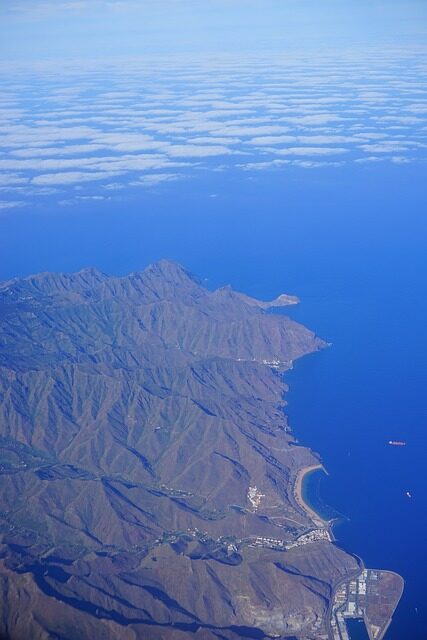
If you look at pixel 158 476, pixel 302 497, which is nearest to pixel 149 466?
pixel 158 476

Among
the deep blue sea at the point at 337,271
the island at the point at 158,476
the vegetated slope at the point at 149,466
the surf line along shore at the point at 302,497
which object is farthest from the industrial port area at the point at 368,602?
the surf line along shore at the point at 302,497

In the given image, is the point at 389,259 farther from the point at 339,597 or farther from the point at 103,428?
the point at 339,597

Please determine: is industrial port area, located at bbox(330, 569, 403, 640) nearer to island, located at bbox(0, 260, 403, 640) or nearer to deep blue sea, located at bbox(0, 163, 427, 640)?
island, located at bbox(0, 260, 403, 640)

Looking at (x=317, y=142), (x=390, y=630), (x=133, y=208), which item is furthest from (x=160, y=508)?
(x=317, y=142)

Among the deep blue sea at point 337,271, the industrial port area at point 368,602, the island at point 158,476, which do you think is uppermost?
the island at point 158,476

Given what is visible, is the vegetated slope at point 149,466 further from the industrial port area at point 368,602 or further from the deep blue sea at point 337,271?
the deep blue sea at point 337,271

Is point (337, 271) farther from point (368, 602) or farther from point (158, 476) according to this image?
point (368, 602)
